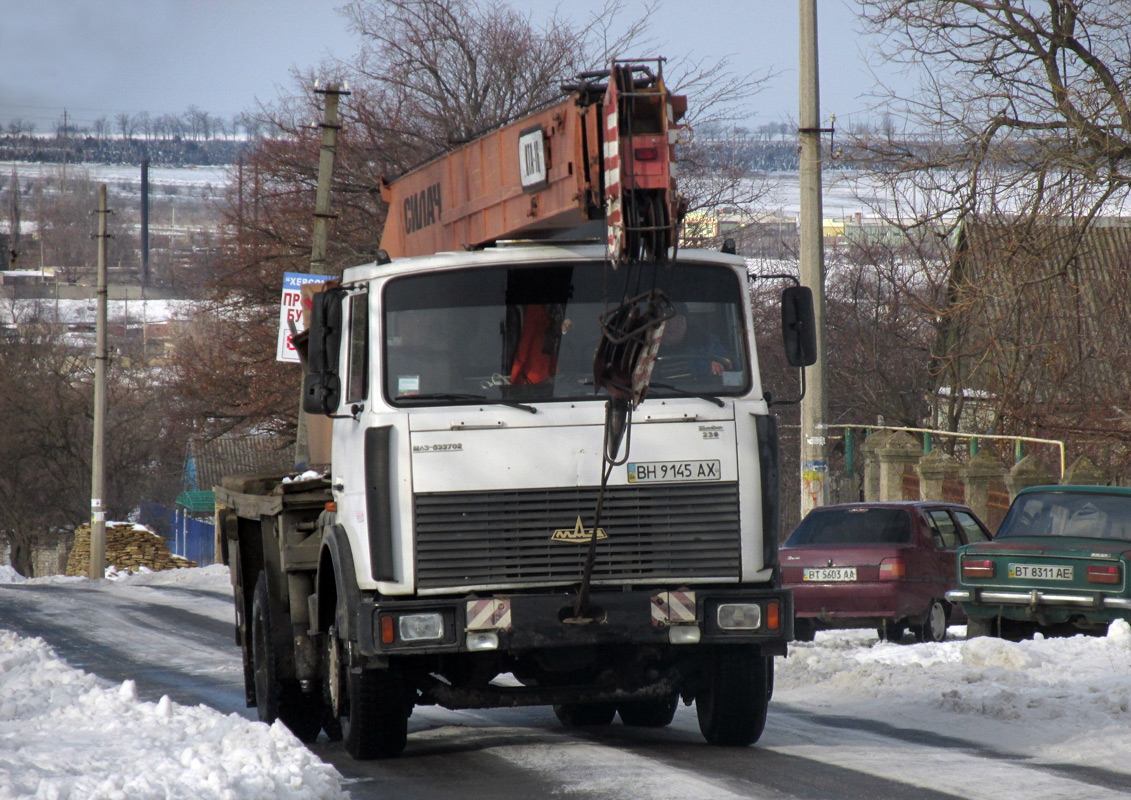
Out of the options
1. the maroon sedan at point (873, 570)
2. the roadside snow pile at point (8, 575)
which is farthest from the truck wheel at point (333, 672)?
the roadside snow pile at point (8, 575)

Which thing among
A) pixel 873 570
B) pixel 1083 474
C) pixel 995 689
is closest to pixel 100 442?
pixel 1083 474

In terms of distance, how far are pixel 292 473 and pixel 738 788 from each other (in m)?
4.27

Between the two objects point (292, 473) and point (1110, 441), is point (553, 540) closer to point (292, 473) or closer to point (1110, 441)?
point (292, 473)

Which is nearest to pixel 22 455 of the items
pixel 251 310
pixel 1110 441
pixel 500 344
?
pixel 251 310

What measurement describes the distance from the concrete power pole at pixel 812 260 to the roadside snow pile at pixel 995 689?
1992 millimetres

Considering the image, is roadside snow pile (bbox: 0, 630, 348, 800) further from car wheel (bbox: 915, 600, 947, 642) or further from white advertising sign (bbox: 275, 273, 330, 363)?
white advertising sign (bbox: 275, 273, 330, 363)

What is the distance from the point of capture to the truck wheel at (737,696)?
25.9 feet

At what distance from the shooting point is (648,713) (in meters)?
9.24

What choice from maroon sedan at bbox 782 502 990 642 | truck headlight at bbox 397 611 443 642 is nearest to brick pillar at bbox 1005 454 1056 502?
maroon sedan at bbox 782 502 990 642

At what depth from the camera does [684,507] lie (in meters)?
7.34

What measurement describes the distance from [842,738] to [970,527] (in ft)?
27.0

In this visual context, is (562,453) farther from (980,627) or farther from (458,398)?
(980,627)

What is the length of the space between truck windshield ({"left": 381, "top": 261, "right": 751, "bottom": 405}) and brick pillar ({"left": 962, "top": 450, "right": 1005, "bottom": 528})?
47.4ft

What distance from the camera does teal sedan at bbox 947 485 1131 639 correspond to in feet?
42.7
